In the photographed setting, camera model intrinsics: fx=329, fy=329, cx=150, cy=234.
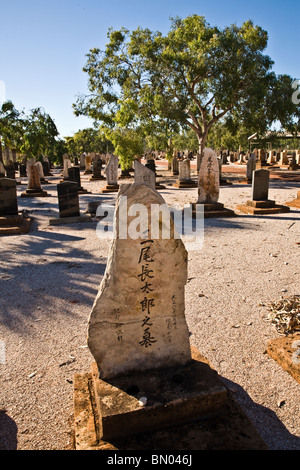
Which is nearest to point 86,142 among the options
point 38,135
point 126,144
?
point 38,135

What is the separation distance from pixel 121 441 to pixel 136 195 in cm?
168

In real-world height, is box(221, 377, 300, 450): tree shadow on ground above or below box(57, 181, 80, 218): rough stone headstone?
below

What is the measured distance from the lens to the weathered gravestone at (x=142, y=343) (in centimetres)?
226

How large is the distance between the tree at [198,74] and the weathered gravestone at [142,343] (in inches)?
748

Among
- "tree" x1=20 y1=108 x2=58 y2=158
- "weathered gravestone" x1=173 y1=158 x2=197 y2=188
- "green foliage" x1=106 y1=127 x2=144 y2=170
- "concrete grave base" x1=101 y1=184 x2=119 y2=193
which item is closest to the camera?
"concrete grave base" x1=101 y1=184 x2=119 y2=193

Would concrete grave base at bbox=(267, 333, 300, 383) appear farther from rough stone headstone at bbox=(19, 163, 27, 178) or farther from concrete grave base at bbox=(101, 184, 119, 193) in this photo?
rough stone headstone at bbox=(19, 163, 27, 178)

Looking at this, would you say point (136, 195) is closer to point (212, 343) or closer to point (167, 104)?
point (212, 343)

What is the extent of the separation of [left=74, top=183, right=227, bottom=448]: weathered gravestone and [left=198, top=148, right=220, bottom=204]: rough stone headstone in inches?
319

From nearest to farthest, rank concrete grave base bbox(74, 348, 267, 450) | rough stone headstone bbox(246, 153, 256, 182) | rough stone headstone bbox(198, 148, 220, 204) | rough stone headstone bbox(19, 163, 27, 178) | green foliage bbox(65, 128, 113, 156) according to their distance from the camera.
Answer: concrete grave base bbox(74, 348, 267, 450) → rough stone headstone bbox(198, 148, 220, 204) → rough stone headstone bbox(246, 153, 256, 182) → rough stone headstone bbox(19, 163, 27, 178) → green foliage bbox(65, 128, 113, 156)

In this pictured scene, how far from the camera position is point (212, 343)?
11.8 ft

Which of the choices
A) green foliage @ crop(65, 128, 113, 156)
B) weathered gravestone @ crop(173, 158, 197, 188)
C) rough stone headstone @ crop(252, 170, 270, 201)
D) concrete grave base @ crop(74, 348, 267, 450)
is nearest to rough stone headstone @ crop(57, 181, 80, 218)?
rough stone headstone @ crop(252, 170, 270, 201)

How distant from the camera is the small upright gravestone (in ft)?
34.8

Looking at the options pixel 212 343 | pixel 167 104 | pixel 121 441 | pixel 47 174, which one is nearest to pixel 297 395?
pixel 212 343

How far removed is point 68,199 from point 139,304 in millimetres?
8004
